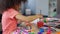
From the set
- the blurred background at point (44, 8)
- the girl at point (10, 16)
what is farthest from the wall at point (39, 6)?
the girl at point (10, 16)

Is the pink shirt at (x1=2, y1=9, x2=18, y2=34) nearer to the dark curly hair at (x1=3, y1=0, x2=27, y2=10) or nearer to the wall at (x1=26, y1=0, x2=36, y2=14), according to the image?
the dark curly hair at (x1=3, y1=0, x2=27, y2=10)

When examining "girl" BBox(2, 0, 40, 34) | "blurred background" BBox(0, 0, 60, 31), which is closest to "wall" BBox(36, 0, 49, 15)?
"blurred background" BBox(0, 0, 60, 31)

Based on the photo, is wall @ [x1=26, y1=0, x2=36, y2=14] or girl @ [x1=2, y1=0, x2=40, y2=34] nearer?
girl @ [x1=2, y1=0, x2=40, y2=34]

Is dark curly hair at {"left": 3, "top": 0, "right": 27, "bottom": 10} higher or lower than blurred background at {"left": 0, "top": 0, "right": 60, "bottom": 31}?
higher

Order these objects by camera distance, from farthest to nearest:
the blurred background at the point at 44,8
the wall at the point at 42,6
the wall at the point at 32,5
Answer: the wall at the point at 32,5, the wall at the point at 42,6, the blurred background at the point at 44,8

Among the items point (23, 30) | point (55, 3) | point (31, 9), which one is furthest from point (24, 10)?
point (23, 30)

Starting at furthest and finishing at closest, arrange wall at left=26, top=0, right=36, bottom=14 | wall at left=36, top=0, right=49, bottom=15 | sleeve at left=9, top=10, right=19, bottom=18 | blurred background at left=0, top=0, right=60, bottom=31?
1. wall at left=26, top=0, right=36, bottom=14
2. wall at left=36, top=0, right=49, bottom=15
3. blurred background at left=0, top=0, right=60, bottom=31
4. sleeve at left=9, top=10, right=19, bottom=18

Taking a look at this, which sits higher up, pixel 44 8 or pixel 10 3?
pixel 10 3

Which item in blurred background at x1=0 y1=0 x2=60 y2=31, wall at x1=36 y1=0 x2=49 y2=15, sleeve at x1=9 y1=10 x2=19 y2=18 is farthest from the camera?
wall at x1=36 y1=0 x2=49 y2=15

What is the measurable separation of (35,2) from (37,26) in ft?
3.88

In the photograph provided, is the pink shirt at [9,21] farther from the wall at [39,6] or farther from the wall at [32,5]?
the wall at [32,5]

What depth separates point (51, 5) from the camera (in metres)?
1.94

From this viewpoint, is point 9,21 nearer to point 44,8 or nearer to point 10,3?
point 10,3

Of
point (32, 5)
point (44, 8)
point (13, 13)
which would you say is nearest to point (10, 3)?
point (13, 13)
